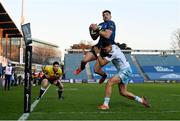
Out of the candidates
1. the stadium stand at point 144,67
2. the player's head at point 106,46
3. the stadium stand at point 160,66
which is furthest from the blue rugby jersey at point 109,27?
the stadium stand at point 160,66

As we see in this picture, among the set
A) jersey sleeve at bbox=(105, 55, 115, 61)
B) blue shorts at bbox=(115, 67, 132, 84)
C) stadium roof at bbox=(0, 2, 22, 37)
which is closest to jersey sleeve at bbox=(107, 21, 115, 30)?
jersey sleeve at bbox=(105, 55, 115, 61)

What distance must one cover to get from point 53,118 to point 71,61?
74534 mm

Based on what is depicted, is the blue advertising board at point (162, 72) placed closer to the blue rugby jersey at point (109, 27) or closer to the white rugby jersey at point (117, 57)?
the white rugby jersey at point (117, 57)

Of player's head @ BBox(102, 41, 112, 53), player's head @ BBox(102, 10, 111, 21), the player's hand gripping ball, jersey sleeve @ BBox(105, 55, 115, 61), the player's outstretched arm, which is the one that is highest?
player's head @ BBox(102, 10, 111, 21)

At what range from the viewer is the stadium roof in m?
43.7

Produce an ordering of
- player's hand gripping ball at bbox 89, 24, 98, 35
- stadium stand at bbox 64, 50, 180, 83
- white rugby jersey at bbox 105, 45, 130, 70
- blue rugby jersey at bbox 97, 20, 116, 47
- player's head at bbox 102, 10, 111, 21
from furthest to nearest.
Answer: stadium stand at bbox 64, 50, 180, 83
white rugby jersey at bbox 105, 45, 130, 70
player's head at bbox 102, 10, 111, 21
blue rugby jersey at bbox 97, 20, 116, 47
player's hand gripping ball at bbox 89, 24, 98, 35

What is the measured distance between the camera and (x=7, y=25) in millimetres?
50375

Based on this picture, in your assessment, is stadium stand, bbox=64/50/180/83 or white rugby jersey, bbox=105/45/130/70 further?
stadium stand, bbox=64/50/180/83

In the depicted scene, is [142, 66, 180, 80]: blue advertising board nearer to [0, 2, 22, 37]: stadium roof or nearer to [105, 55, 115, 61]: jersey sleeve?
[0, 2, 22, 37]: stadium roof

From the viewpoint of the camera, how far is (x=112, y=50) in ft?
37.5

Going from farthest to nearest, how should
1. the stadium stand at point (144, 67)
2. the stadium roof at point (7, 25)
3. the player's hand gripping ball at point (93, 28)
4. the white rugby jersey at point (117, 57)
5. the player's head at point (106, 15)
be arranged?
the stadium stand at point (144, 67) < the stadium roof at point (7, 25) < the white rugby jersey at point (117, 57) < the player's head at point (106, 15) < the player's hand gripping ball at point (93, 28)

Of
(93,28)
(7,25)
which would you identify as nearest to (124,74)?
(93,28)

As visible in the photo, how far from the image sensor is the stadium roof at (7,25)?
43.7m

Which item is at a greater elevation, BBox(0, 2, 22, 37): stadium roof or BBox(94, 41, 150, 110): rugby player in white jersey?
BBox(0, 2, 22, 37): stadium roof
